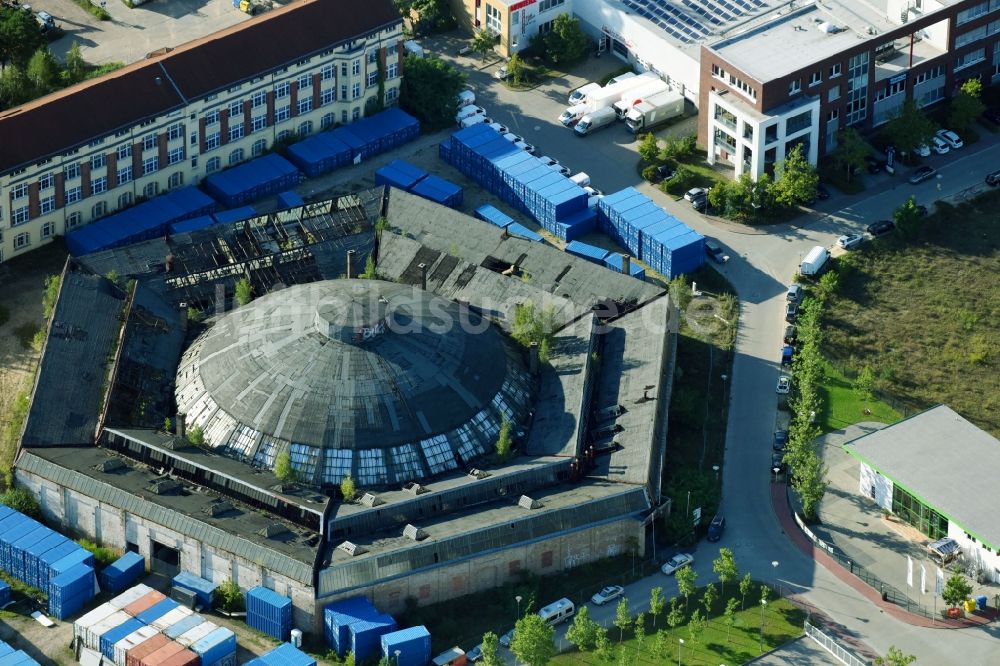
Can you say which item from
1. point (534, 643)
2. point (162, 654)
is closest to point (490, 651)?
point (534, 643)

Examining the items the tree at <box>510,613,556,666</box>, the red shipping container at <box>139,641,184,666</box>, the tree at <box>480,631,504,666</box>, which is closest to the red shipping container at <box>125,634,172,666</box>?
the red shipping container at <box>139,641,184,666</box>

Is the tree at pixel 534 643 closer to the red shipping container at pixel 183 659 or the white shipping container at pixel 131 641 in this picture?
the red shipping container at pixel 183 659

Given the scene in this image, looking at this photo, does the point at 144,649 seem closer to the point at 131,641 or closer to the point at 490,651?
the point at 131,641

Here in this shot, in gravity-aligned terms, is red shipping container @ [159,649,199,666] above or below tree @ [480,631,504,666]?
above

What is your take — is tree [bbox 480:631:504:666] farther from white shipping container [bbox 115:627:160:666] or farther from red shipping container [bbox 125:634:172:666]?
white shipping container [bbox 115:627:160:666]

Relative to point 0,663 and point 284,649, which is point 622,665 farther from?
point 0,663

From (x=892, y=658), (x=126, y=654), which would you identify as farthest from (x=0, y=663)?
(x=892, y=658)
